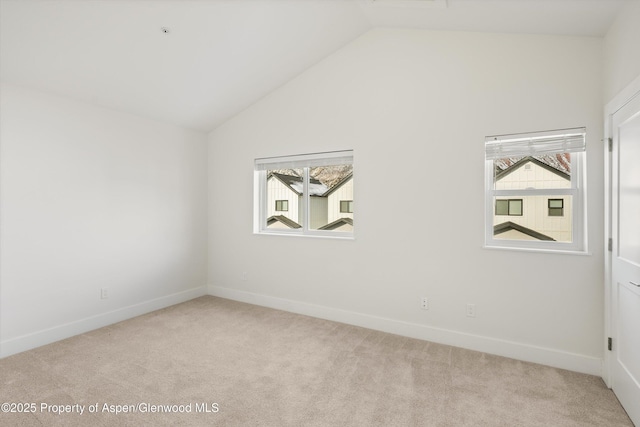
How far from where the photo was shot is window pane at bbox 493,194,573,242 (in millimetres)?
2654

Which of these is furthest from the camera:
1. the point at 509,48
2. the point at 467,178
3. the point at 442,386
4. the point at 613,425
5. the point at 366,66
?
the point at 366,66

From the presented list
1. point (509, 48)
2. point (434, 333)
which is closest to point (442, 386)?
point (434, 333)

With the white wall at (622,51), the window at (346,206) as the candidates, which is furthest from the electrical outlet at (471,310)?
the white wall at (622,51)

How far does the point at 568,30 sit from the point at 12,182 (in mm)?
4645

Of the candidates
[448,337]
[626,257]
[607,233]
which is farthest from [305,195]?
[626,257]

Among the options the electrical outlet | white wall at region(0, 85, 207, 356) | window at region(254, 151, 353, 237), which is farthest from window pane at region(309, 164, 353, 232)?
white wall at region(0, 85, 207, 356)

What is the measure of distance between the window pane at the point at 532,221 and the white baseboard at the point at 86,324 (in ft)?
12.5

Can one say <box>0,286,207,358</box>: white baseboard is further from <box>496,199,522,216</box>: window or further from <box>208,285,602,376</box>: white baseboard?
<box>496,199,522,216</box>: window

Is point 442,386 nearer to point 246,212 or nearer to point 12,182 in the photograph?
point 246,212

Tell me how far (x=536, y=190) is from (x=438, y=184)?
79cm

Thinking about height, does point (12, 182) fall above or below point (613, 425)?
above

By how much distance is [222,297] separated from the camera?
175 inches

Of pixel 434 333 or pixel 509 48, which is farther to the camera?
pixel 434 333

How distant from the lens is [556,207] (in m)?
2.68
